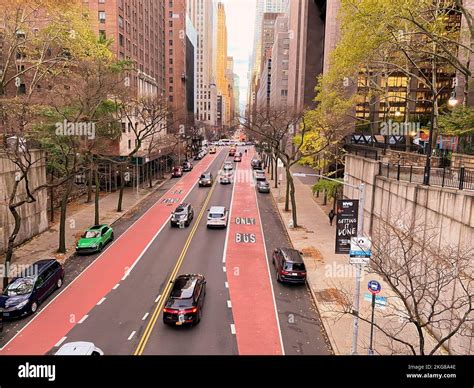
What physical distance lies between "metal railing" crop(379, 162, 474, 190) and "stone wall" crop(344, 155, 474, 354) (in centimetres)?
47

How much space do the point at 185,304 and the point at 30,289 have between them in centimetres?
678

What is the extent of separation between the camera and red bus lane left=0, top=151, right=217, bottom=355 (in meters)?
13.9

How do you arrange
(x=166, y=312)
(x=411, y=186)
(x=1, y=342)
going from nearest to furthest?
(x=1, y=342), (x=166, y=312), (x=411, y=186)

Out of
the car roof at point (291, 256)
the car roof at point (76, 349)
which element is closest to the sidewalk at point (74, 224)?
the car roof at point (76, 349)

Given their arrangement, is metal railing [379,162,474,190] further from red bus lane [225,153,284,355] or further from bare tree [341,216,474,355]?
red bus lane [225,153,284,355]

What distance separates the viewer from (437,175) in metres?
18.9

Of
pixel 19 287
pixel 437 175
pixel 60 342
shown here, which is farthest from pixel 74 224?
pixel 437 175

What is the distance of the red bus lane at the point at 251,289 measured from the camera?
1417cm

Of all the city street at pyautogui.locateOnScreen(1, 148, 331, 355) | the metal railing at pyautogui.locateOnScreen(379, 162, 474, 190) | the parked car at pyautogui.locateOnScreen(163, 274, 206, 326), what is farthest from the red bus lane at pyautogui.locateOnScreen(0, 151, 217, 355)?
the metal railing at pyautogui.locateOnScreen(379, 162, 474, 190)

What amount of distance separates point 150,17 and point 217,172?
111ft

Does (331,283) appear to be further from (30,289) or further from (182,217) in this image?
(182,217)

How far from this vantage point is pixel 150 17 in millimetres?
74625
